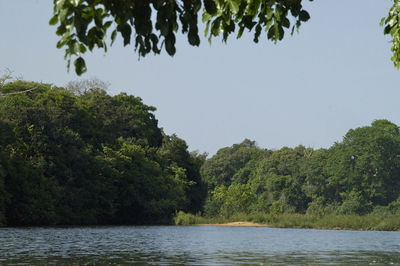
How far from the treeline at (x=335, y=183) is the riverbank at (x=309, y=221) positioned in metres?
4.86

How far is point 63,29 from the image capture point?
12.2 feet

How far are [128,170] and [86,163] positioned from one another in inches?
225

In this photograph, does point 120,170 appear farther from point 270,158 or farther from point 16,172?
point 270,158

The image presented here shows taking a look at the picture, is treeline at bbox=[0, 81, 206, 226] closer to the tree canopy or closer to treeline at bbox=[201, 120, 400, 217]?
treeline at bbox=[201, 120, 400, 217]

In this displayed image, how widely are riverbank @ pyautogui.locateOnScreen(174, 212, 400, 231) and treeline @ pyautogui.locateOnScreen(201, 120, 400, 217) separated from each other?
4865 millimetres

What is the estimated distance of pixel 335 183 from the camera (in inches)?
2798

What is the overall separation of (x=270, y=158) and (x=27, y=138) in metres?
48.3

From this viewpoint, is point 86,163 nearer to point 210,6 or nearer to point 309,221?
→ point 309,221

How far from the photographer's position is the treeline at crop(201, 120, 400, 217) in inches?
2579

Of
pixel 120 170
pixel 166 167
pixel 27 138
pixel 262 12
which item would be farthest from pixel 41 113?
pixel 262 12

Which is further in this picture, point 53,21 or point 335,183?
point 335,183

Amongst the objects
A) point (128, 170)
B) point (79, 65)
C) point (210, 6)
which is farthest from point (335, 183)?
point (79, 65)

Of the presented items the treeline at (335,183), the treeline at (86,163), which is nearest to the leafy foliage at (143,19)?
the treeline at (86,163)

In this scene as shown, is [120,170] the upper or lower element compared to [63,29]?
upper
